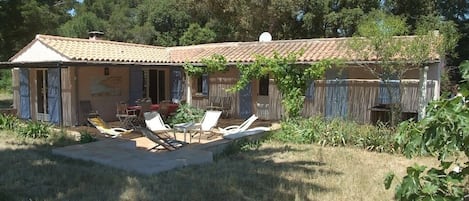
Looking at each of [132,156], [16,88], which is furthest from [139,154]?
[16,88]

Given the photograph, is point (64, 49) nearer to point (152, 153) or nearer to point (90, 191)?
point (152, 153)

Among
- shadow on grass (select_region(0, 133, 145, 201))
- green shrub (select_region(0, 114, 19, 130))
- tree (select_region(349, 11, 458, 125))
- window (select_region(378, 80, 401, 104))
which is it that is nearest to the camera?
shadow on grass (select_region(0, 133, 145, 201))

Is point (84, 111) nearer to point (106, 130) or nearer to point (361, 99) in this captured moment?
point (106, 130)

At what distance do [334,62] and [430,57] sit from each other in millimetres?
2727

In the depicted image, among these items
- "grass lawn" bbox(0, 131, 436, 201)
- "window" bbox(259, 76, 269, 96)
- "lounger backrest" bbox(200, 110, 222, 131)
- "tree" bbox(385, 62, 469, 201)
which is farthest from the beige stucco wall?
"tree" bbox(385, 62, 469, 201)

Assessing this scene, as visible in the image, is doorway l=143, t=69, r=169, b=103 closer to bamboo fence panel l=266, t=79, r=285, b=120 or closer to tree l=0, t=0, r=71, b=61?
bamboo fence panel l=266, t=79, r=285, b=120

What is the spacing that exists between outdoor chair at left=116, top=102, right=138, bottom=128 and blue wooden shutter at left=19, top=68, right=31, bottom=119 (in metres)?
3.63

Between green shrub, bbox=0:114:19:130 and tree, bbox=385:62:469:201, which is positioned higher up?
tree, bbox=385:62:469:201

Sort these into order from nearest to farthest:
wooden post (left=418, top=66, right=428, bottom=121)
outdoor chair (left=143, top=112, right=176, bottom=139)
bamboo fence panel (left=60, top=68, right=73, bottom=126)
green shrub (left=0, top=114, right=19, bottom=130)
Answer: outdoor chair (left=143, top=112, right=176, bottom=139)
wooden post (left=418, top=66, right=428, bottom=121)
green shrub (left=0, top=114, right=19, bottom=130)
bamboo fence panel (left=60, top=68, right=73, bottom=126)

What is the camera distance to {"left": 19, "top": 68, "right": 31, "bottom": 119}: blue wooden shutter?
16.0m

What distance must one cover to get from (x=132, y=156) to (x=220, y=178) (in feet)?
9.31

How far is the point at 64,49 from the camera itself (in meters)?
14.8

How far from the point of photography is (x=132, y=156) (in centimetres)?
929

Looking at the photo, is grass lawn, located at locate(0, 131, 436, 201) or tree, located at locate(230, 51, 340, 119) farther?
tree, located at locate(230, 51, 340, 119)
